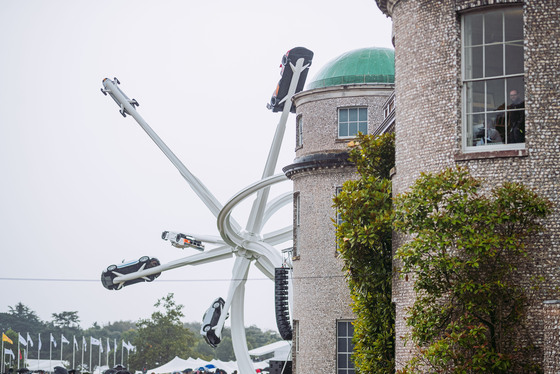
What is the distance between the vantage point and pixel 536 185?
13.6 m

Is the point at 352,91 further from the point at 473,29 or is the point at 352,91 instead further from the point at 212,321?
the point at 212,321

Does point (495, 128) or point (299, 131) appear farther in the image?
point (299, 131)

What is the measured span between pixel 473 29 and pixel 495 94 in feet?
3.74

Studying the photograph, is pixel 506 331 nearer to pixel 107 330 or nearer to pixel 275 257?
pixel 275 257

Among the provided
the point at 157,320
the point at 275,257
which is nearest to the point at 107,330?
the point at 157,320

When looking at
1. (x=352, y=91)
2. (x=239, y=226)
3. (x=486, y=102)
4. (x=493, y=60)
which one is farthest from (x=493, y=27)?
(x=239, y=226)

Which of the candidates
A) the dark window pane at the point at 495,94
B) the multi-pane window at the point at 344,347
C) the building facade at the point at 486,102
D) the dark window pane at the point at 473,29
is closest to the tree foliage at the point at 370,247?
the building facade at the point at 486,102

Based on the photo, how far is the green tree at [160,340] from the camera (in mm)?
93062

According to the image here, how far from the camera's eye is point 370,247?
1662 centimetres

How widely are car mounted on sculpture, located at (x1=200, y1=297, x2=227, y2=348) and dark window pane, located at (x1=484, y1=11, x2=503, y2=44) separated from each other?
30460mm

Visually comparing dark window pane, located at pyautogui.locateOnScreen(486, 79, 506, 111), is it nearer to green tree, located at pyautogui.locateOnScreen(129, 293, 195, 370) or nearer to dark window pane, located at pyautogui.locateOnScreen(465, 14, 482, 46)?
dark window pane, located at pyautogui.locateOnScreen(465, 14, 482, 46)

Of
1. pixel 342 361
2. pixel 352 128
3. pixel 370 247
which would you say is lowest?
pixel 342 361

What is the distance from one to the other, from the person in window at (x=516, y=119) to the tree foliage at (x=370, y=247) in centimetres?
263

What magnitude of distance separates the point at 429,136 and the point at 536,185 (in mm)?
1974
